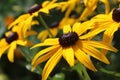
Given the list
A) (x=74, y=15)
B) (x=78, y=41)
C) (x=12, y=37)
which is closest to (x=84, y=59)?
(x=78, y=41)

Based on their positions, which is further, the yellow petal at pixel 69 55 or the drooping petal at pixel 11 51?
the drooping petal at pixel 11 51

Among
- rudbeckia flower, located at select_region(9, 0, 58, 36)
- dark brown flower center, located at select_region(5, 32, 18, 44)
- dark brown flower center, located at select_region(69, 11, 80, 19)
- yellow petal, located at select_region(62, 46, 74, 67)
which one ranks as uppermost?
rudbeckia flower, located at select_region(9, 0, 58, 36)

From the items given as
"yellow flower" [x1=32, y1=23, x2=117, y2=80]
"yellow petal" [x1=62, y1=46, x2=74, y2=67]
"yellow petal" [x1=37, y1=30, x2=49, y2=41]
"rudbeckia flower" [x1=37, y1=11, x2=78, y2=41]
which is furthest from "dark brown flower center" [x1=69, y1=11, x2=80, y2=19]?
"yellow petal" [x1=62, y1=46, x2=74, y2=67]

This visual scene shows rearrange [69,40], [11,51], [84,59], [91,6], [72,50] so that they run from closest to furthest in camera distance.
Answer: [84,59] < [72,50] < [69,40] < [91,6] < [11,51]

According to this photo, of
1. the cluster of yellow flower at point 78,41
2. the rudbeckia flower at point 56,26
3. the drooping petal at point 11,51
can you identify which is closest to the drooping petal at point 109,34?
the cluster of yellow flower at point 78,41

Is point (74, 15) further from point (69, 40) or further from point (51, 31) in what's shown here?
point (69, 40)

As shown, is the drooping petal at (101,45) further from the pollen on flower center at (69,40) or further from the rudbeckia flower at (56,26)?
the rudbeckia flower at (56,26)

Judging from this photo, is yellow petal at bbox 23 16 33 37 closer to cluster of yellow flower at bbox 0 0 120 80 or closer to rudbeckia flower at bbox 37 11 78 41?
cluster of yellow flower at bbox 0 0 120 80

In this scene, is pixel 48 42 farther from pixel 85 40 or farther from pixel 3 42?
pixel 3 42
